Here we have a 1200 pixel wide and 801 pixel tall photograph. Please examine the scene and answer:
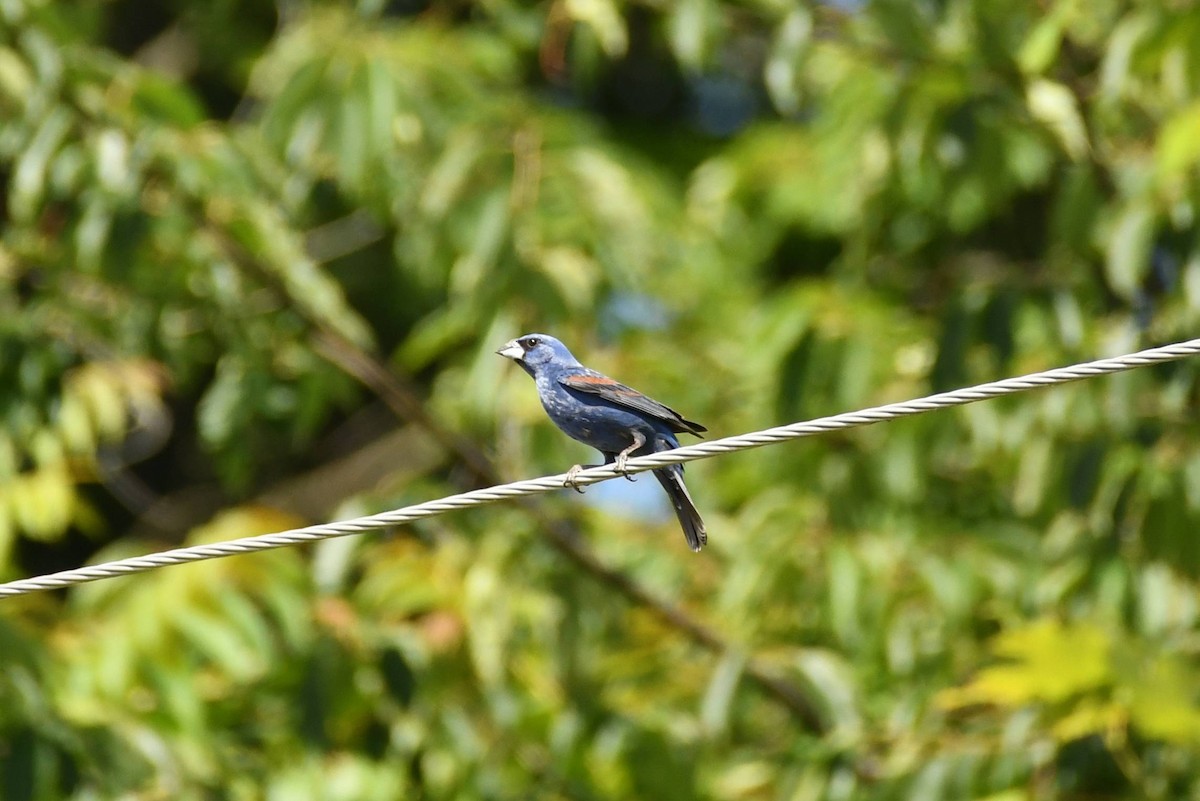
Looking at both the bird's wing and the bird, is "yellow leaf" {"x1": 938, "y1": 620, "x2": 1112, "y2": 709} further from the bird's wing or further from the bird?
the bird's wing

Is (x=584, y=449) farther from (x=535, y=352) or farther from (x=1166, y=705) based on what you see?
(x=1166, y=705)

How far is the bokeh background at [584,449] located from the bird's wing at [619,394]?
1050 millimetres

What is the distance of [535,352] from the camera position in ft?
21.1

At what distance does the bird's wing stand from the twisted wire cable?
2.82 ft

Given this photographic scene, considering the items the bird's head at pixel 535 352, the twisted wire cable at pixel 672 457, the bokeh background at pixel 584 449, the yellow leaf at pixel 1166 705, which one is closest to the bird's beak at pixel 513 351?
the bird's head at pixel 535 352

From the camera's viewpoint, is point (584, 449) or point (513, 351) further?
point (584, 449)

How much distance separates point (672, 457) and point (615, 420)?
1535mm

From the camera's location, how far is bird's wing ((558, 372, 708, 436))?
568 centimetres

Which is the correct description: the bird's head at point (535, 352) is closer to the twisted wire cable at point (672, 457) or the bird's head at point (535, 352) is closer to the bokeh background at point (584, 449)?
the bokeh background at point (584, 449)

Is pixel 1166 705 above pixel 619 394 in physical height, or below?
below

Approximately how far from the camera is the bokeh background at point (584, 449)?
6.46 m

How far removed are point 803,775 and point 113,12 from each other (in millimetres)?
10084

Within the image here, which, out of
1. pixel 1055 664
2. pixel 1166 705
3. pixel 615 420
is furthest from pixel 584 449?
pixel 1166 705

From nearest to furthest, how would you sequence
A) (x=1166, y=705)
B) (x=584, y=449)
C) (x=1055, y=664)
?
(x=1166, y=705)
(x=1055, y=664)
(x=584, y=449)
